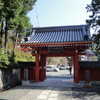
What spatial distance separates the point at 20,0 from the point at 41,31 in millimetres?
3972

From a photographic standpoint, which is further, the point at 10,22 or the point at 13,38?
the point at 13,38

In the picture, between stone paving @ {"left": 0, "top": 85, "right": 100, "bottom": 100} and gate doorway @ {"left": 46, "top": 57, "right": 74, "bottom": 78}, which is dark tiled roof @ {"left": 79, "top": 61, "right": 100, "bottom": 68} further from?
gate doorway @ {"left": 46, "top": 57, "right": 74, "bottom": 78}

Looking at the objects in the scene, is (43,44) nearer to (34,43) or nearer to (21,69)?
(34,43)

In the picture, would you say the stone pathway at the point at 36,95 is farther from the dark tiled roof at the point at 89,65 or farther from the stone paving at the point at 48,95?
Result: the dark tiled roof at the point at 89,65

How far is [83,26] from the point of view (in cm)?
1355

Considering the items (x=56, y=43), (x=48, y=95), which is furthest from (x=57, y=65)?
(x=48, y=95)

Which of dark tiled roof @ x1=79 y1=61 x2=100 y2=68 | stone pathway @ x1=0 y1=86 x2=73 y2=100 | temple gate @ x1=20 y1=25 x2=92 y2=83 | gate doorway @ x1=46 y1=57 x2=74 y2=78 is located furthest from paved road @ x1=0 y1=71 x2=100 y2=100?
gate doorway @ x1=46 y1=57 x2=74 y2=78

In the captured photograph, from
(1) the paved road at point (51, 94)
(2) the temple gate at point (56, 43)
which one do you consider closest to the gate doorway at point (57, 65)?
(2) the temple gate at point (56, 43)

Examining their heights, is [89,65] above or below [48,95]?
above

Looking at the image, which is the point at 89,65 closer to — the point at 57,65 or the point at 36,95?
the point at 36,95

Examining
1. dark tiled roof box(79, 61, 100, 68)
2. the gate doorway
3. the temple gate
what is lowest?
the gate doorway

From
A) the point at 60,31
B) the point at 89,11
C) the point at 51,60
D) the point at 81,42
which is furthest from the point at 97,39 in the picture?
the point at 51,60

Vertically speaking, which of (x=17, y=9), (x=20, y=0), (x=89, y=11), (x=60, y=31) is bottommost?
(x=60, y=31)

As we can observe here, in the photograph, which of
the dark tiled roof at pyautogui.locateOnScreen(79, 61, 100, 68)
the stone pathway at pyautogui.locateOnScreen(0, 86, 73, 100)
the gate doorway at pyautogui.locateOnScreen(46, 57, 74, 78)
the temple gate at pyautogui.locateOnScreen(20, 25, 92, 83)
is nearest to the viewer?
the stone pathway at pyautogui.locateOnScreen(0, 86, 73, 100)
